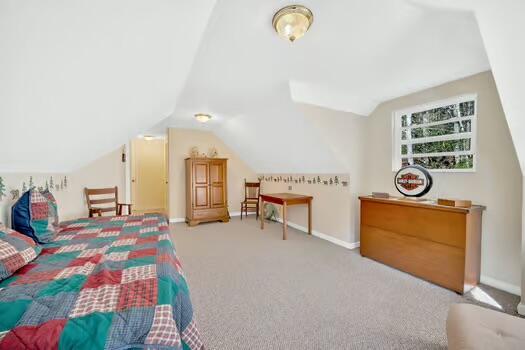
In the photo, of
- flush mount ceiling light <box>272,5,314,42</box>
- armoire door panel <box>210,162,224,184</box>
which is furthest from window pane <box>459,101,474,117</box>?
armoire door panel <box>210,162,224,184</box>

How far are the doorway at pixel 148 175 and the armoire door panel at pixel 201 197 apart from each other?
1.91 meters

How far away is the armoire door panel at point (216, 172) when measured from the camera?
5078 millimetres

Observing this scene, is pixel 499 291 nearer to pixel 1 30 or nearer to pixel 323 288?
pixel 323 288

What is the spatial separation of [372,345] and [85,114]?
2.95 metres

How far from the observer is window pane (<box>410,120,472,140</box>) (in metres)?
2.53

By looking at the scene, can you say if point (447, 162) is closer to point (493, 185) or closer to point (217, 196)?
point (493, 185)

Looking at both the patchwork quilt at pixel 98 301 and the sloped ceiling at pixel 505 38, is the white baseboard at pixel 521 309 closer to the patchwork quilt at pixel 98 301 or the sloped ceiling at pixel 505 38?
the sloped ceiling at pixel 505 38

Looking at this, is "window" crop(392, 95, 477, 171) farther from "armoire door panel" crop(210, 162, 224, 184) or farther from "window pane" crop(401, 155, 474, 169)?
"armoire door panel" crop(210, 162, 224, 184)

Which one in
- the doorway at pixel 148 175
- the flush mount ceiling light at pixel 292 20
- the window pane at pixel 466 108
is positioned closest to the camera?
the flush mount ceiling light at pixel 292 20

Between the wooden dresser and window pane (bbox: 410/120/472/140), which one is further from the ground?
window pane (bbox: 410/120/472/140)

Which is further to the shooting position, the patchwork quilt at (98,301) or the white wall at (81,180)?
the white wall at (81,180)

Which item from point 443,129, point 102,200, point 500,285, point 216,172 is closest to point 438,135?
point 443,129

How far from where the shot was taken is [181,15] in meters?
1.38

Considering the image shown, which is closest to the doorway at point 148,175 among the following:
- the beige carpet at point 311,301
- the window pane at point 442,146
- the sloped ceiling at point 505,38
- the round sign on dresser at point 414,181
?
the beige carpet at point 311,301
